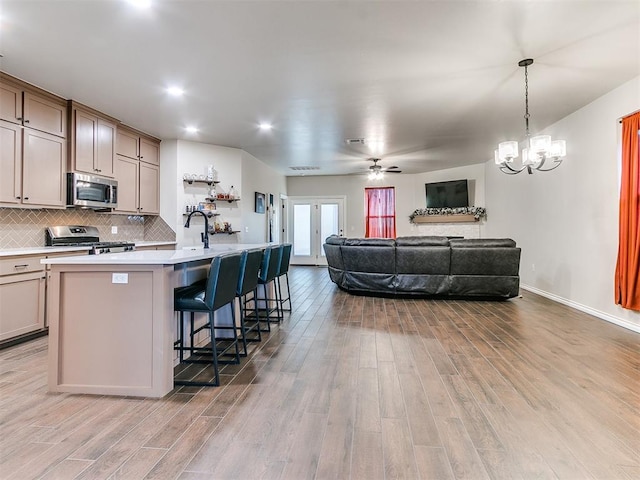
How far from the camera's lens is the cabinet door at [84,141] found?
4137 millimetres

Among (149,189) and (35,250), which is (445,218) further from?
(35,250)

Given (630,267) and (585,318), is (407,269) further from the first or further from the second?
(630,267)

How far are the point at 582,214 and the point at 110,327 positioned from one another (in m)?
5.43

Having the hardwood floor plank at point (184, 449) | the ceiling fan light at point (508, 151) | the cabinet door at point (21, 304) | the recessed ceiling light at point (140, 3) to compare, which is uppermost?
the recessed ceiling light at point (140, 3)

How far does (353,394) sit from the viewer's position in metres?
2.25

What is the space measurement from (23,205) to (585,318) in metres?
6.57

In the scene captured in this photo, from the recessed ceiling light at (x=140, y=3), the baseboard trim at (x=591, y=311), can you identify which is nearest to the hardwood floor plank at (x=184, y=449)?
the recessed ceiling light at (x=140, y=3)

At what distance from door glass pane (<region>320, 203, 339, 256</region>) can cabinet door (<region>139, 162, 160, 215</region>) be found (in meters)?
Result: 5.02

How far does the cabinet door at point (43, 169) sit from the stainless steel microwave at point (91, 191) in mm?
88

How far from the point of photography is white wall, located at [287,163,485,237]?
29.9ft

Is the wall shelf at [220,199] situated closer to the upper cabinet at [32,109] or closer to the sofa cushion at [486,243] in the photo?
the upper cabinet at [32,109]

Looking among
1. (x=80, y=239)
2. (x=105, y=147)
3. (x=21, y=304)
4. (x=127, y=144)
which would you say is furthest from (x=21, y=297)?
(x=127, y=144)

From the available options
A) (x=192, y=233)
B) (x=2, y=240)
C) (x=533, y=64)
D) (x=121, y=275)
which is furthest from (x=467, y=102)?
(x=2, y=240)

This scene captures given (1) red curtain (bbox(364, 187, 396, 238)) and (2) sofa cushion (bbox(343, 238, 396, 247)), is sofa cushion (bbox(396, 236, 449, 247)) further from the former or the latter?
(1) red curtain (bbox(364, 187, 396, 238))
